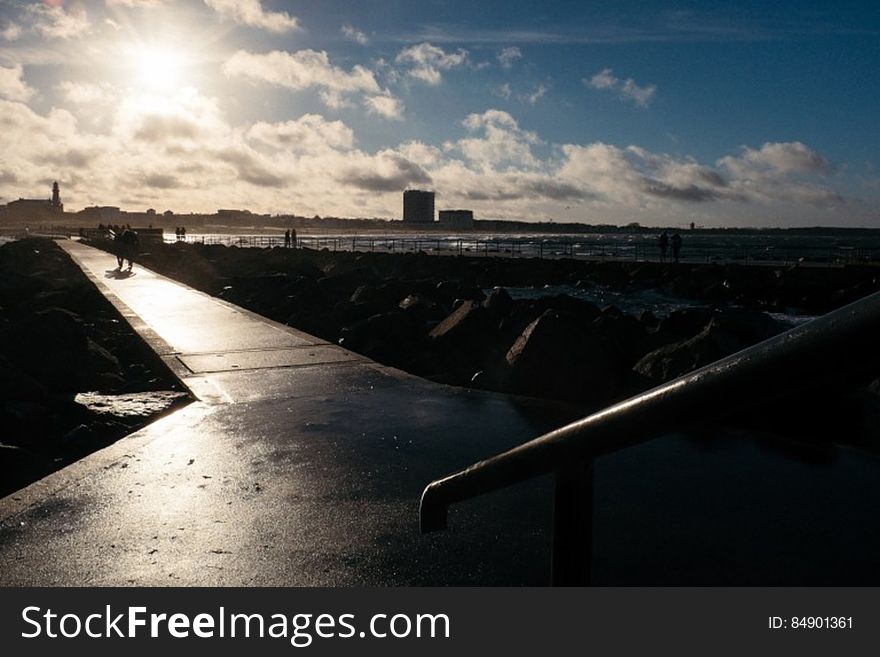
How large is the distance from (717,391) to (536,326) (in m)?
6.13

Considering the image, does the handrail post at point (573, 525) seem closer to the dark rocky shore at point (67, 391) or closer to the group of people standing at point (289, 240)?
the dark rocky shore at point (67, 391)

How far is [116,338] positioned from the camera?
36.2 feet

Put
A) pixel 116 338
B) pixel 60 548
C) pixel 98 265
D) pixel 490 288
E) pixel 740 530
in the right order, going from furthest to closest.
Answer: pixel 490 288 → pixel 98 265 → pixel 116 338 → pixel 740 530 → pixel 60 548

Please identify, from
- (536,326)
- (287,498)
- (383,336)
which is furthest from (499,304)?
(287,498)

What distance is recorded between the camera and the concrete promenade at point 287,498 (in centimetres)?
297

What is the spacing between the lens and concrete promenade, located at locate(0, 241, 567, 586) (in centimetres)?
297

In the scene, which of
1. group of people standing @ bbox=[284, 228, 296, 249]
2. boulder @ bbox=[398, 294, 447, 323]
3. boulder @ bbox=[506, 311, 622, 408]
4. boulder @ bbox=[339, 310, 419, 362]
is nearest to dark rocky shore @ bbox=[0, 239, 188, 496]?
boulder @ bbox=[339, 310, 419, 362]

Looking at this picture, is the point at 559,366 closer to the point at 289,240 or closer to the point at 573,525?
the point at 573,525

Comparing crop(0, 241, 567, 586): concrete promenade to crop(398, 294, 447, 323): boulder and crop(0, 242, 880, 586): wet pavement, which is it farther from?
crop(398, 294, 447, 323): boulder

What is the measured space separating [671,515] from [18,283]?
2085 cm
